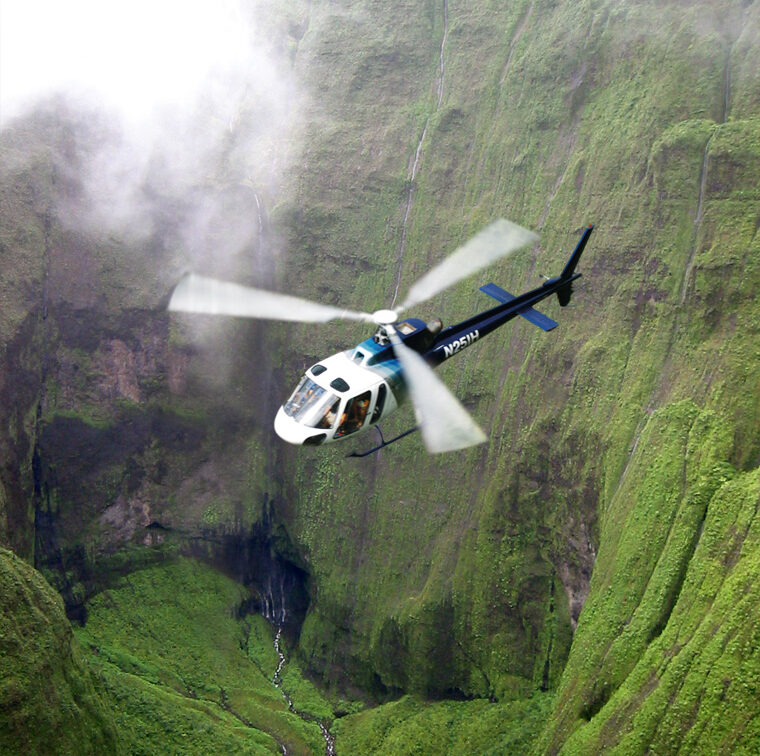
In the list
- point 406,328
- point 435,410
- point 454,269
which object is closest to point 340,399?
point 435,410

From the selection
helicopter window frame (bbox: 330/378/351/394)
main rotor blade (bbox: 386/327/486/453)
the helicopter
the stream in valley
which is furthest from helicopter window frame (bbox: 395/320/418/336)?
the stream in valley

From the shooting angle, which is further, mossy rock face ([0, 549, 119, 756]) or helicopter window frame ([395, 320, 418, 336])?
mossy rock face ([0, 549, 119, 756])

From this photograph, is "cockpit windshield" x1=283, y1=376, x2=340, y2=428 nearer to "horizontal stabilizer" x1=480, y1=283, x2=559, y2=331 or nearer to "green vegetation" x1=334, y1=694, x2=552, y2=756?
"horizontal stabilizer" x1=480, y1=283, x2=559, y2=331

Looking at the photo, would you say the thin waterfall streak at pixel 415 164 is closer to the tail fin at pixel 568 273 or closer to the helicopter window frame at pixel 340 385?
the tail fin at pixel 568 273

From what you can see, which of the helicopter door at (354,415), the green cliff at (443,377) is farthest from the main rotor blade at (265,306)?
the green cliff at (443,377)

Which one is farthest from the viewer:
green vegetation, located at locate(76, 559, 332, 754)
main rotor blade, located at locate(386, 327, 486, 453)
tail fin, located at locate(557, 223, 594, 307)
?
green vegetation, located at locate(76, 559, 332, 754)
